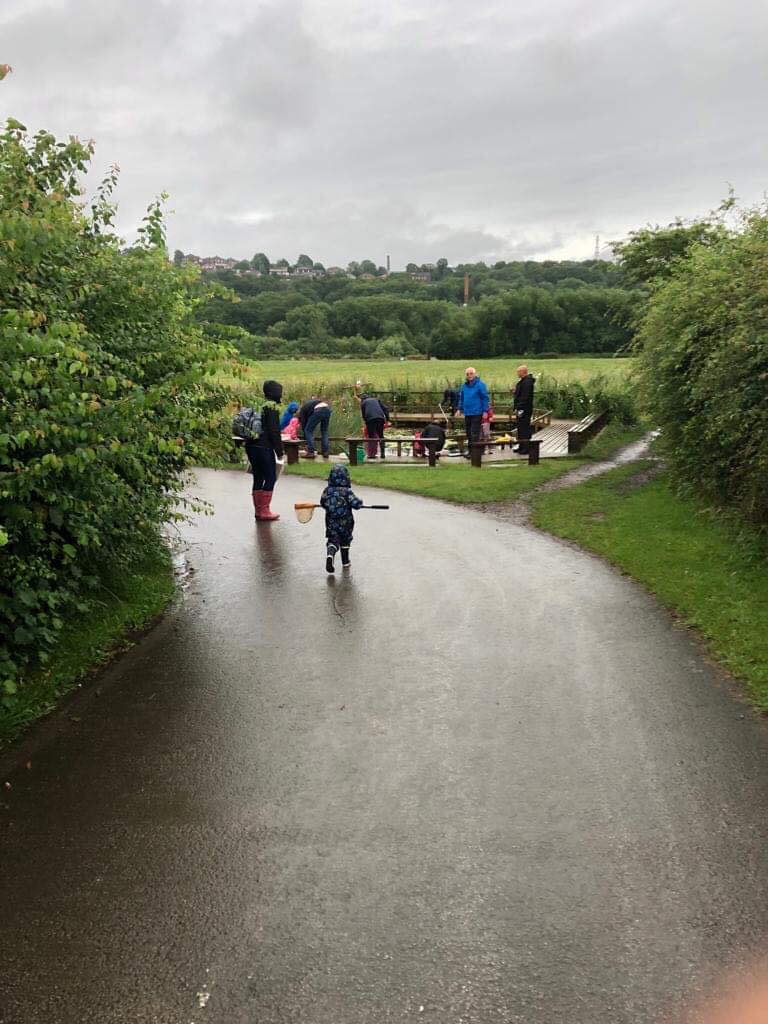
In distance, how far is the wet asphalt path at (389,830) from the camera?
10.2 ft

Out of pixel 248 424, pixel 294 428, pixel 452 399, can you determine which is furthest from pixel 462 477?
pixel 452 399

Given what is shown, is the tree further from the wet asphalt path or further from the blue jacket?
the wet asphalt path

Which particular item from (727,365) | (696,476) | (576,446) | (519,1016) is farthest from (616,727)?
(576,446)

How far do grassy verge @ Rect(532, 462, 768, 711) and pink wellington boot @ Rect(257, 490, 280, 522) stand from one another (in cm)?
417

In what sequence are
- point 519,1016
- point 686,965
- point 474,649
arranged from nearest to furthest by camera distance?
1. point 519,1016
2. point 686,965
3. point 474,649

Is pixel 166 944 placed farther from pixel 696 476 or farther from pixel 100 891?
pixel 696 476

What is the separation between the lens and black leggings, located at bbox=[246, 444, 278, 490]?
38.3ft

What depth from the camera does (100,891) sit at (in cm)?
368

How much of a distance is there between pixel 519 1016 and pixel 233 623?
520cm

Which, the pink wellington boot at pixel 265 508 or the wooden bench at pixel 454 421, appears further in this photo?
the wooden bench at pixel 454 421

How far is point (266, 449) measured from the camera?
38.3ft

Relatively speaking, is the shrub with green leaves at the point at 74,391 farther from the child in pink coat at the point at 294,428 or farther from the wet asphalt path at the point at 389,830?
the child in pink coat at the point at 294,428

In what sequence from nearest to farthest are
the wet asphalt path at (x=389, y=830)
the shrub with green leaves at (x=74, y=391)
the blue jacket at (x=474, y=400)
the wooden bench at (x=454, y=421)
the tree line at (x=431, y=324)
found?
the wet asphalt path at (x=389, y=830) → the shrub with green leaves at (x=74, y=391) → the blue jacket at (x=474, y=400) → the wooden bench at (x=454, y=421) → the tree line at (x=431, y=324)

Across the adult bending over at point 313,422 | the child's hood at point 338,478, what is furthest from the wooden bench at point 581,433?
the child's hood at point 338,478
